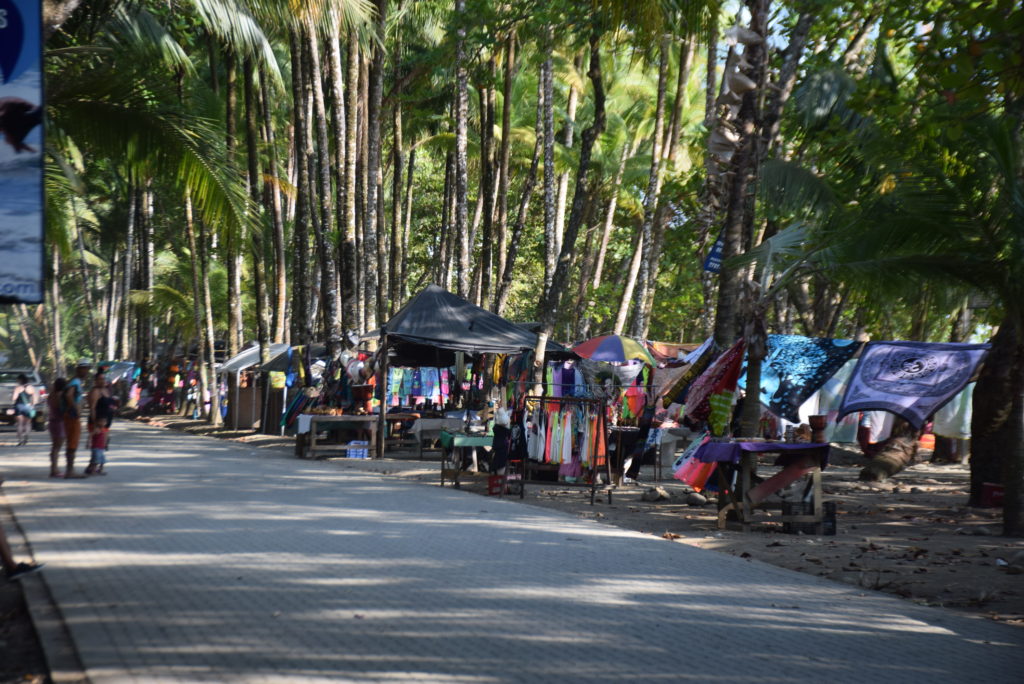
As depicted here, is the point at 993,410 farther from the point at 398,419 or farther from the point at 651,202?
the point at 651,202

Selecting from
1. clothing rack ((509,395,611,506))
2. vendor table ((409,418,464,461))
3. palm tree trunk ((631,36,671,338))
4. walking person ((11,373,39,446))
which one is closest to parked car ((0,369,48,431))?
walking person ((11,373,39,446))

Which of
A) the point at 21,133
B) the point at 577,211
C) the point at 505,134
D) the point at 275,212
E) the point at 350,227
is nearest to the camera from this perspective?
the point at 21,133

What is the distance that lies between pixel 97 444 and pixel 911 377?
12399 mm

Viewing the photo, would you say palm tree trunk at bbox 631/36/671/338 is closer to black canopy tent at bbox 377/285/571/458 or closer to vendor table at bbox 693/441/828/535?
black canopy tent at bbox 377/285/571/458

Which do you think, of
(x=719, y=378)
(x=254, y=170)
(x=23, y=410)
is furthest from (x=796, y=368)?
(x=23, y=410)

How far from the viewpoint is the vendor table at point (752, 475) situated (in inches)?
459

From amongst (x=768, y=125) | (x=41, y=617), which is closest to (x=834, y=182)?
(x=768, y=125)

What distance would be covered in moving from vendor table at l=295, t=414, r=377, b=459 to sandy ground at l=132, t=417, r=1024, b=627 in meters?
1.46

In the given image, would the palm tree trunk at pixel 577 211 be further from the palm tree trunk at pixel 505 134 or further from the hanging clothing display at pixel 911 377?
the hanging clothing display at pixel 911 377

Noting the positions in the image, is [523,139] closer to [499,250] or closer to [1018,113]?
[499,250]

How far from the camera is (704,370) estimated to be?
15.5 meters

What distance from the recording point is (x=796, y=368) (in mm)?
16328

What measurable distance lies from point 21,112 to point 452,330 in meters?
13.1

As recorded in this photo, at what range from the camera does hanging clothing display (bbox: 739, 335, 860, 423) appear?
53.0ft
